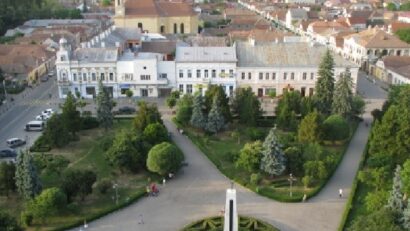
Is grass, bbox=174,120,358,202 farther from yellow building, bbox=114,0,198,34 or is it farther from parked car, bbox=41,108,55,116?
yellow building, bbox=114,0,198,34

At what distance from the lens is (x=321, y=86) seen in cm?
5269

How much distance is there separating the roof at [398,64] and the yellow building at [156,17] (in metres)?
46.0

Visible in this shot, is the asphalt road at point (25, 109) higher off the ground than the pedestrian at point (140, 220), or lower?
higher

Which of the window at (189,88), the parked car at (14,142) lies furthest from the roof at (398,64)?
the parked car at (14,142)

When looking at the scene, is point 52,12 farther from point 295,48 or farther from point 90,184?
point 90,184

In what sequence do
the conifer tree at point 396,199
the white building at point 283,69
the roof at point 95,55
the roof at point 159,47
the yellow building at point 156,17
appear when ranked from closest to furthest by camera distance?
the conifer tree at point 396,199
the white building at point 283,69
the roof at point 95,55
the roof at point 159,47
the yellow building at point 156,17

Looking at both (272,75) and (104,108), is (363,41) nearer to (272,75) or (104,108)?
(272,75)

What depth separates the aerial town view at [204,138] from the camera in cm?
3325

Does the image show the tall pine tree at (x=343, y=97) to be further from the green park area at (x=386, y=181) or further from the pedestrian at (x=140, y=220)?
the pedestrian at (x=140, y=220)

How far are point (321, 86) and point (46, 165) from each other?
28.9 meters

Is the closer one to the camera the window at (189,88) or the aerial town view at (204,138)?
the aerial town view at (204,138)

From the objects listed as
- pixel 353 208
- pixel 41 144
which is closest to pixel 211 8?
pixel 41 144

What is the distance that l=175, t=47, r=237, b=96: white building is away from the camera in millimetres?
61250

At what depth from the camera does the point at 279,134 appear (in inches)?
1804
